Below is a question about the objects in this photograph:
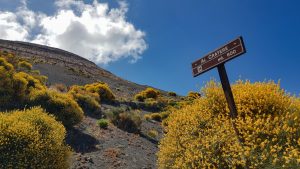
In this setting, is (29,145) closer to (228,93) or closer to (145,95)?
(228,93)

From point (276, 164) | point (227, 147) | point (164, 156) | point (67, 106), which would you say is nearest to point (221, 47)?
point (227, 147)

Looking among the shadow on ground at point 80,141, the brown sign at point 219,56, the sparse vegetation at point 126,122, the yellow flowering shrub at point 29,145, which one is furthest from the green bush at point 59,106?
the brown sign at point 219,56

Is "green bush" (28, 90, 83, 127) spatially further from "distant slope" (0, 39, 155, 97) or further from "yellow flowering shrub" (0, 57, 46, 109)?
"distant slope" (0, 39, 155, 97)

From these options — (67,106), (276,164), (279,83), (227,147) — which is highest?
(67,106)

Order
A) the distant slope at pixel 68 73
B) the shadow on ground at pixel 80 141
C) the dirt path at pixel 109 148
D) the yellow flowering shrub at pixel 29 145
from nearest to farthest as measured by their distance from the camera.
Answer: the yellow flowering shrub at pixel 29 145
the dirt path at pixel 109 148
the shadow on ground at pixel 80 141
the distant slope at pixel 68 73

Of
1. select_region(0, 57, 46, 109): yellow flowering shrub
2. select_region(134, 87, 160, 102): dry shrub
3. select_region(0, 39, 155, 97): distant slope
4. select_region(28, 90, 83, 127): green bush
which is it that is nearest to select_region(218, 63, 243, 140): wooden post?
select_region(28, 90, 83, 127): green bush

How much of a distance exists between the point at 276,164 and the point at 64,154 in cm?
737

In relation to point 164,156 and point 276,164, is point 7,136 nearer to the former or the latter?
point 164,156

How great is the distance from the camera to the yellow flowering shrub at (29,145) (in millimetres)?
11172

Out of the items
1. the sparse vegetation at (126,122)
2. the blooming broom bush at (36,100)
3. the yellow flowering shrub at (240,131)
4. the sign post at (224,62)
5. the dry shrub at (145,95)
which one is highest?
the dry shrub at (145,95)

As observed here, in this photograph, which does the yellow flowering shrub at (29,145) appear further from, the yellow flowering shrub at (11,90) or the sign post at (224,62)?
the yellow flowering shrub at (11,90)

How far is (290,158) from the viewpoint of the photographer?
290 inches

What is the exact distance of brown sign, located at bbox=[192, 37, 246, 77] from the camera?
26.6 ft

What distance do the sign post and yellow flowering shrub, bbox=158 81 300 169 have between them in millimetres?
384
